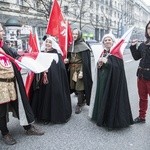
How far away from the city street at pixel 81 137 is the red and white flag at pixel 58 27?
1563mm

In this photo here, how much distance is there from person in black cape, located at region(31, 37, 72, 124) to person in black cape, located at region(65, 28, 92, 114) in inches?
26.7

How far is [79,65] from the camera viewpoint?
20.2 ft

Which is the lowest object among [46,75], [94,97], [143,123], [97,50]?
[143,123]

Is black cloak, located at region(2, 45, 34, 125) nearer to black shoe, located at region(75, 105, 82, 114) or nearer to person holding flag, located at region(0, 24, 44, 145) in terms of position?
person holding flag, located at region(0, 24, 44, 145)

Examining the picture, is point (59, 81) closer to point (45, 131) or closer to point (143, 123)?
point (45, 131)

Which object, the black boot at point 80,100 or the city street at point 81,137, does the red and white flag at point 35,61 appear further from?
the black boot at point 80,100

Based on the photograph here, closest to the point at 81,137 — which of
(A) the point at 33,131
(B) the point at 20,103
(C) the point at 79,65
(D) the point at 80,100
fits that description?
(A) the point at 33,131

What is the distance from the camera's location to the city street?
14.5 ft

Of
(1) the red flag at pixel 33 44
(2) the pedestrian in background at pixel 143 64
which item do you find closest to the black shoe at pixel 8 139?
(1) the red flag at pixel 33 44

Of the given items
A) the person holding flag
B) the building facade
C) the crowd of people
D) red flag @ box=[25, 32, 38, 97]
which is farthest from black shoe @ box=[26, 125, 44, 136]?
the building facade

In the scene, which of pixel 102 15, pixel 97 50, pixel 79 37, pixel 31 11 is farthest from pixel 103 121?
pixel 102 15

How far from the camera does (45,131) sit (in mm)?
5059

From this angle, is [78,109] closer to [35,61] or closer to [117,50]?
[117,50]

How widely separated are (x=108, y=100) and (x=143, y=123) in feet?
2.76
